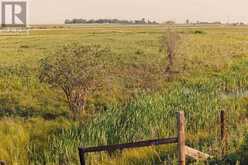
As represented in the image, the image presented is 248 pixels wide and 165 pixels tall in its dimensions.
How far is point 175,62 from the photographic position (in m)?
30.5

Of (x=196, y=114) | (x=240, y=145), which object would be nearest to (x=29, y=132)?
(x=196, y=114)

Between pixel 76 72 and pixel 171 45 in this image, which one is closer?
pixel 76 72

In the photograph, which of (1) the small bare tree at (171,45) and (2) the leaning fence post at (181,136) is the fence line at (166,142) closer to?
(2) the leaning fence post at (181,136)

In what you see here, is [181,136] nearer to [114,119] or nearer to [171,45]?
[114,119]

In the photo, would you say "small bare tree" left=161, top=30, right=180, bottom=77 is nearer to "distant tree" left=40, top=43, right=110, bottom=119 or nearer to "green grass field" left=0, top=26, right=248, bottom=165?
"green grass field" left=0, top=26, right=248, bottom=165

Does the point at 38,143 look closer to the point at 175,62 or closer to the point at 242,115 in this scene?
the point at 242,115

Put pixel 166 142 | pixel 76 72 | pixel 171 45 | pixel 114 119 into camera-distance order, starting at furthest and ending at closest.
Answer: pixel 171 45
pixel 76 72
pixel 114 119
pixel 166 142

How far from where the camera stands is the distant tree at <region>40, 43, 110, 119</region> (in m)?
15.5

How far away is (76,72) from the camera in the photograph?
1552 centimetres

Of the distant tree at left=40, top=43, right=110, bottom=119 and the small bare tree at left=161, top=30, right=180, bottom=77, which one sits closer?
the distant tree at left=40, top=43, right=110, bottom=119

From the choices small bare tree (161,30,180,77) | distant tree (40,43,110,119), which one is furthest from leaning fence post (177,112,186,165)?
small bare tree (161,30,180,77)

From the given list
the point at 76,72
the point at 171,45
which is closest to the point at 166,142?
the point at 76,72

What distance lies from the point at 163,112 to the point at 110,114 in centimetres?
170

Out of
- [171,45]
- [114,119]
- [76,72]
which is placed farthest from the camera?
[171,45]
